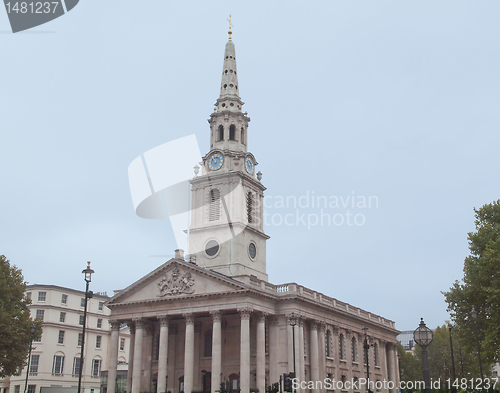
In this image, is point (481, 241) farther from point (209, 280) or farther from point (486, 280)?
point (209, 280)

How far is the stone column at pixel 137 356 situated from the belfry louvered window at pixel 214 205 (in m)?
14.2

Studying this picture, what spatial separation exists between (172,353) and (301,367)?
13.6m

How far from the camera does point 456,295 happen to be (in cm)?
4772

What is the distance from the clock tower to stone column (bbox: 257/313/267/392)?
343 inches

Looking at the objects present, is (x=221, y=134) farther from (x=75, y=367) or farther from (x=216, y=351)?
(x=75, y=367)

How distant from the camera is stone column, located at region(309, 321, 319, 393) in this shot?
176 ft

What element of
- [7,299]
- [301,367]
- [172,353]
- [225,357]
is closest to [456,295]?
[301,367]

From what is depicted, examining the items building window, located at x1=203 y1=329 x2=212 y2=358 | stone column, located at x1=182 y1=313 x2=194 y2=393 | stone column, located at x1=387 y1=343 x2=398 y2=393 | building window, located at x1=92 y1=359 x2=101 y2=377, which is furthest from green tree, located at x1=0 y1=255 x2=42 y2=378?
stone column, located at x1=387 y1=343 x2=398 y2=393

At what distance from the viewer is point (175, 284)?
5356cm

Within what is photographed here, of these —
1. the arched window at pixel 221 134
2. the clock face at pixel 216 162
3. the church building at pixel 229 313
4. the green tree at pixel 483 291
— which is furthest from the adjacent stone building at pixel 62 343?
the green tree at pixel 483 291

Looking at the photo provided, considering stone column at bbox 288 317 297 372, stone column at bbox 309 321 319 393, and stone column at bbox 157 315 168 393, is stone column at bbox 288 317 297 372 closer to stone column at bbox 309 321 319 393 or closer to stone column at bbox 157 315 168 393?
stone column at bbox 309 321 319 393

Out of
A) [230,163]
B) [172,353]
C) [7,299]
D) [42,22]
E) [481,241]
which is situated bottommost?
[172,353]

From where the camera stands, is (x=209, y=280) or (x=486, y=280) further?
(x=209, y=280)

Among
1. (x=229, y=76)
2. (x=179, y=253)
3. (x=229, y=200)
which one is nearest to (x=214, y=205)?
(x=229, y=200)
